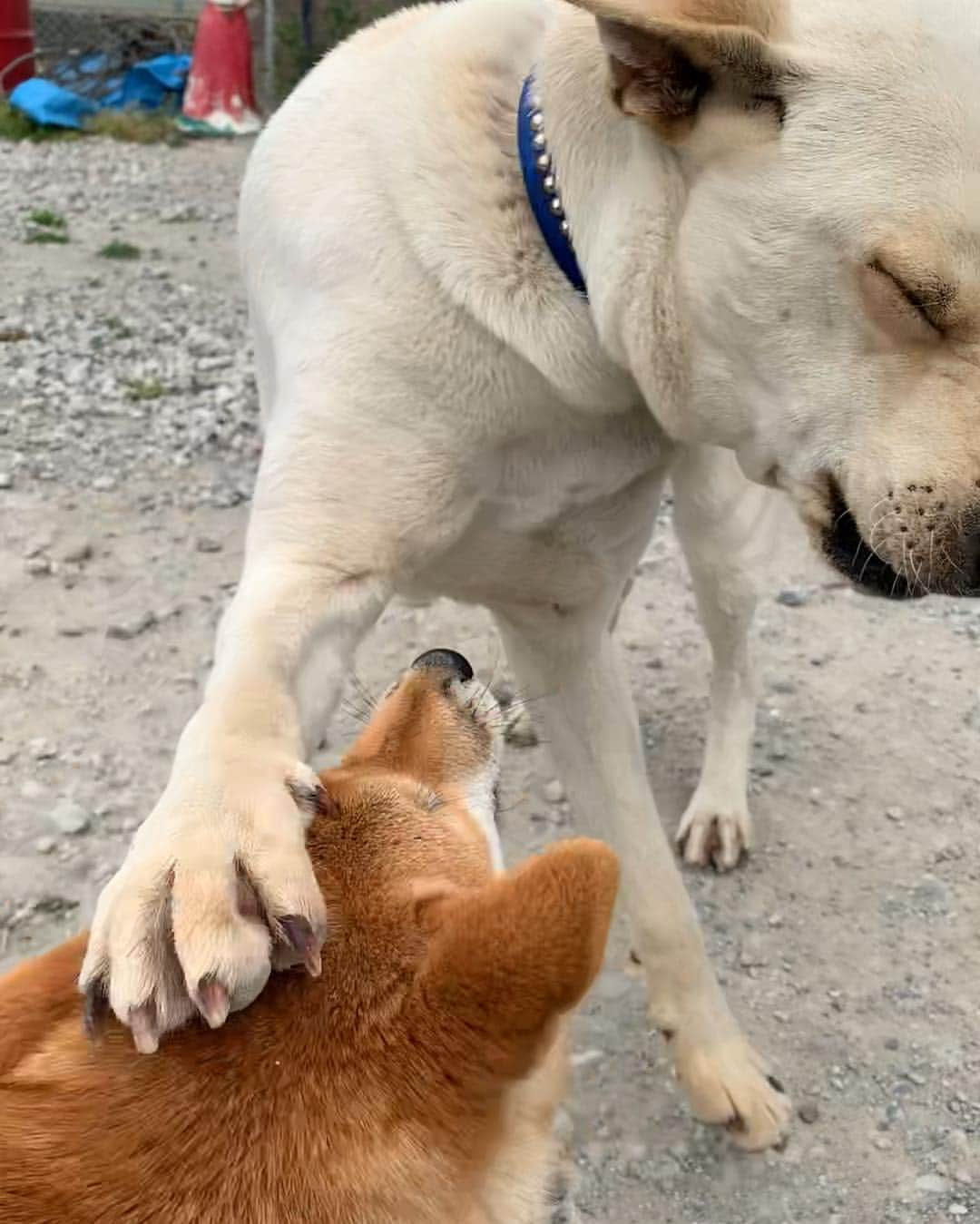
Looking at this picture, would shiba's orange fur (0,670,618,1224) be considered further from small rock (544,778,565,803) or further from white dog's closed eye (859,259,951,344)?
small rock (544,778,565,803)

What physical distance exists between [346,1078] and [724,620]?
2.07m

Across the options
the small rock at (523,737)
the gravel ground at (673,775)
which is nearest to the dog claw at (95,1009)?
the gravel ground at (673,775)

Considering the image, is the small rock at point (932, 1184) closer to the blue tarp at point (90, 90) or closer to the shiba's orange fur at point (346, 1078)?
the shiba's orange fur at point (346, 1078)

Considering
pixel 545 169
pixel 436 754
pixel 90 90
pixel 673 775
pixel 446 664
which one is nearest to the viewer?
pixel 436 754

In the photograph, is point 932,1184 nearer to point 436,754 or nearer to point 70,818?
point 436,754

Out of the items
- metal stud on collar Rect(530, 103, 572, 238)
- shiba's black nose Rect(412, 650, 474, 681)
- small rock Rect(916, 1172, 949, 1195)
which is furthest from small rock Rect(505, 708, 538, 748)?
metal stud on collar Rect(530, 103, 572, 238)

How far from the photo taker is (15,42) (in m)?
10.4

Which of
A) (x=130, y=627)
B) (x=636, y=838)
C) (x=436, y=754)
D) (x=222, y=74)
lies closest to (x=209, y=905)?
(x=436, y=754)

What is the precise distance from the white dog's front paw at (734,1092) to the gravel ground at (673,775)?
54mm

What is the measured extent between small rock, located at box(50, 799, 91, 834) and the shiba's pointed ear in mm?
2019

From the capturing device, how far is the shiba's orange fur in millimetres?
1213

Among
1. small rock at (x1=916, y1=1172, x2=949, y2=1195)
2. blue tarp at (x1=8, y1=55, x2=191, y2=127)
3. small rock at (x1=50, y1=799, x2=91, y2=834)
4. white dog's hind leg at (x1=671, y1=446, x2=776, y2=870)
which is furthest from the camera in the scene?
blue tarp at (x1=8, y1=55, x2=191, y2=127)

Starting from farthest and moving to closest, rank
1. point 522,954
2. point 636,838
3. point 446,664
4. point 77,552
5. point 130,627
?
point 77,552
point 130,627
point 636,838
point 446,664
point 522,954

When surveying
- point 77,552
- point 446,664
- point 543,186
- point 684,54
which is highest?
point 684,54
